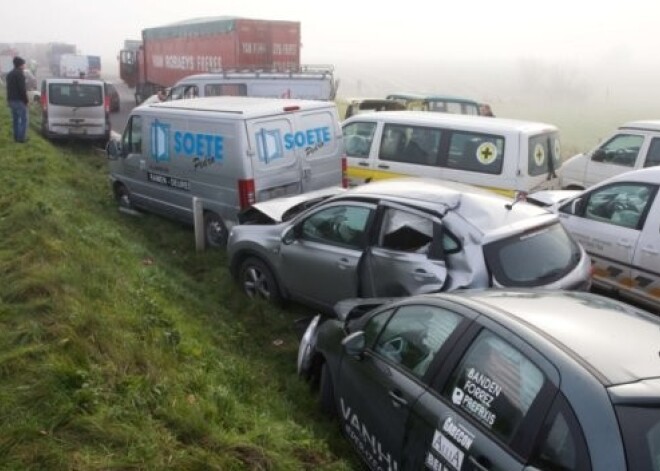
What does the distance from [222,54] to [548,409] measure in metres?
22.4

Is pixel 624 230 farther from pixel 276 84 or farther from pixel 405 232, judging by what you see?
pixel 276 84

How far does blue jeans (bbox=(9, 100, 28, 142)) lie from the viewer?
12961 mm

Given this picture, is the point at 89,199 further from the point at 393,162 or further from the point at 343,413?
the point at 343,413

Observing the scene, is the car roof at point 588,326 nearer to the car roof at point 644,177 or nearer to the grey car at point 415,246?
the grey car at point 415,246

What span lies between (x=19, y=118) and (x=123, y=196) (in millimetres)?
3973

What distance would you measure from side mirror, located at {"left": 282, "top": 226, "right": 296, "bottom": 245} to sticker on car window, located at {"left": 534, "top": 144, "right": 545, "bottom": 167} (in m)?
4.37

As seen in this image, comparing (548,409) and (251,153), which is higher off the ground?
(251,153)

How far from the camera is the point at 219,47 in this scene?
77.3ft

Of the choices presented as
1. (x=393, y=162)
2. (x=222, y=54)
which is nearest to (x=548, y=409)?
(x=393, y=162)

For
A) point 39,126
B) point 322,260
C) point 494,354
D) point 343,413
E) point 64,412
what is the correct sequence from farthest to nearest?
point 39,126, point 322,260, point 343,413, point 64,412, point 494,354

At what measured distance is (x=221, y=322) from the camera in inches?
259

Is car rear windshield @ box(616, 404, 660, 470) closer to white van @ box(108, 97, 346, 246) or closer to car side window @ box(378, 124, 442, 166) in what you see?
white van @ box(108, 97, 346, 246)

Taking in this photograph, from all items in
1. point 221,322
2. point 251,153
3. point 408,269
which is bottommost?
point 221,322

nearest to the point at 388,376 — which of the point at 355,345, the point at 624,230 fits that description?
the point at 355,345
